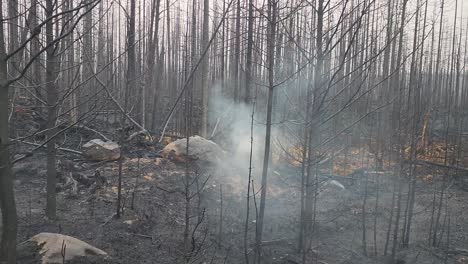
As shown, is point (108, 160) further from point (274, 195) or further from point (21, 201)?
point (274, 195)

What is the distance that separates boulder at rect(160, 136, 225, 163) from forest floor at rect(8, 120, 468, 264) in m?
0.27

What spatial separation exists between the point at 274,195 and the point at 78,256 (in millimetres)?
5470

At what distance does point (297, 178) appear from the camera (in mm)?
10047

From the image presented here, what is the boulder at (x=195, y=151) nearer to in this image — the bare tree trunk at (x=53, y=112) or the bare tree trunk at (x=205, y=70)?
the bare tree trunk at (x=205, y=70)

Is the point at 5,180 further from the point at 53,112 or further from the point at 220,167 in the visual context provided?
the point at 220,167

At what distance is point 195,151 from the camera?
9781 millimetres

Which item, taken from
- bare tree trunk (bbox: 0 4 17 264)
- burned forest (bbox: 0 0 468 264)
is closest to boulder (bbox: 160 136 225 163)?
burned forest (bbox: 0 0 468 264)

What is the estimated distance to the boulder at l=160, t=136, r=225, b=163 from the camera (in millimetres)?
9781

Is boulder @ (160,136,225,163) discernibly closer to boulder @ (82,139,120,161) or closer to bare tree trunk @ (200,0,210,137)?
boulder @ (82,139,120,161)

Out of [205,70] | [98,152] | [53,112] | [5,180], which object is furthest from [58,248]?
[205,70]

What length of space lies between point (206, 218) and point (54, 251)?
3448 millimetres

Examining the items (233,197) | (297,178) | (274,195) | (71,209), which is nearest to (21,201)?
(71,209)

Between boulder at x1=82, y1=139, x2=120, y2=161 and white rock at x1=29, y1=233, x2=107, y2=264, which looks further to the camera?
boulder at x1=82, y1=139, x2=120, y2=161

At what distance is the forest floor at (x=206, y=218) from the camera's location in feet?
18.0
